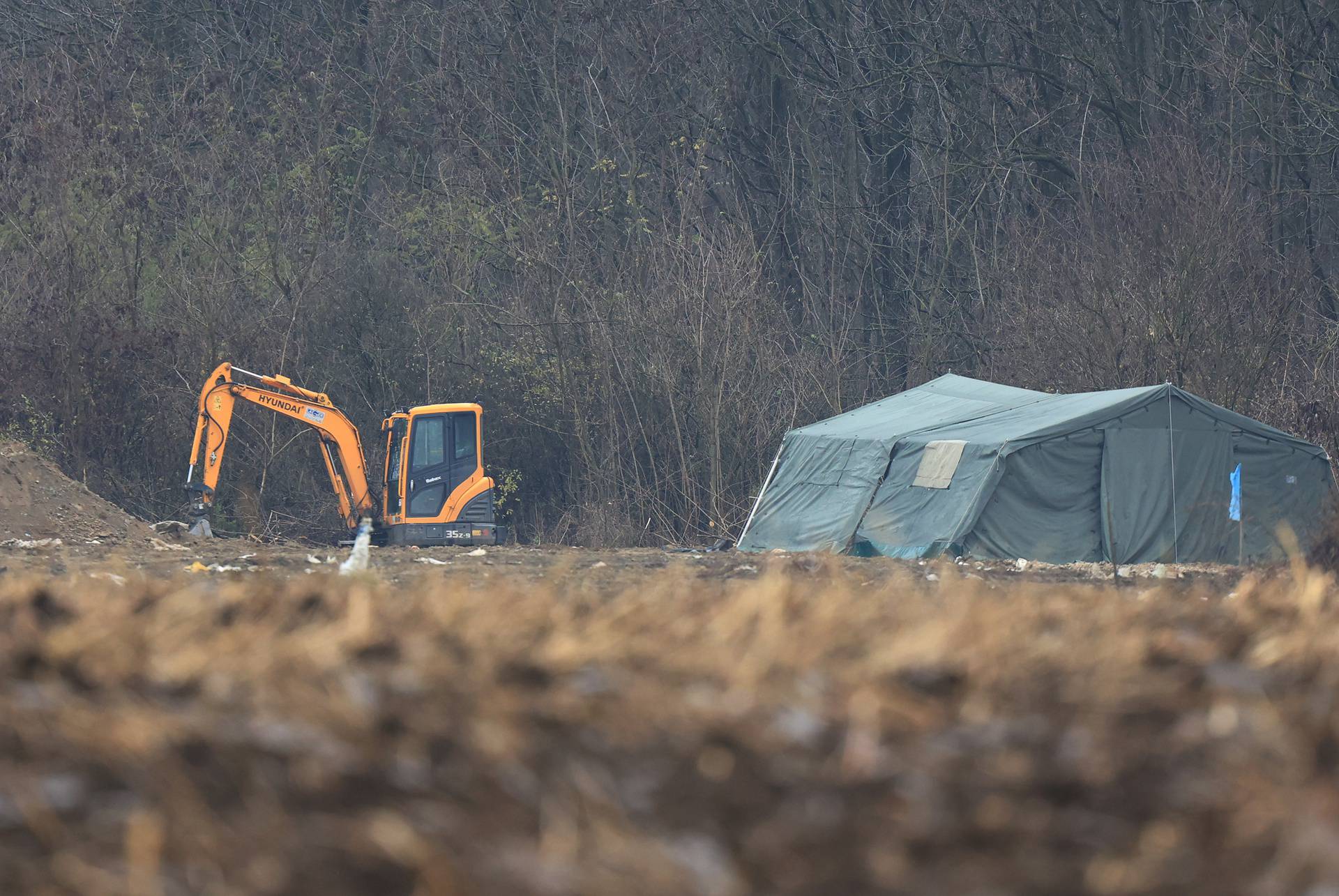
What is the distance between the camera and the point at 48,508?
63.3 ft

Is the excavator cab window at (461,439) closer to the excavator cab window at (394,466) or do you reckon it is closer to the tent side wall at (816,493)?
the excavator cab window at (394,466)

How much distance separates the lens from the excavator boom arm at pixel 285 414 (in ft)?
69.5

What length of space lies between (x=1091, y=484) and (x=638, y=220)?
1405 centimetres

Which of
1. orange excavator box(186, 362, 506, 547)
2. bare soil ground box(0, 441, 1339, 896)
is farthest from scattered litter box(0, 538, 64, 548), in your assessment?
bare soil ground box(0, 441, 1339, 896)

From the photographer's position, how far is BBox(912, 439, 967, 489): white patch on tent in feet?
60.1

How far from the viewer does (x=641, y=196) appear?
103ft

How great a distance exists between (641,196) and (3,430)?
13.0 m

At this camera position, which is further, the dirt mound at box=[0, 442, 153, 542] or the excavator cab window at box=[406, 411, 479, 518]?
the excavator cab window at box=[406, 411, 479, 518]

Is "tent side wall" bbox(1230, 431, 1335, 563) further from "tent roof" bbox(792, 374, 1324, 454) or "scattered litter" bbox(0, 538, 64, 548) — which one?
"scattered litter" bbox(0, 538, 64, 548)

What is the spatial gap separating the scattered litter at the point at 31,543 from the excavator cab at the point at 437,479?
16.7 ft

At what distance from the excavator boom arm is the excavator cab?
83 cm

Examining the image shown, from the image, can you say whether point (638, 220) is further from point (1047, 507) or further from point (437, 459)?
point (1047, 507)

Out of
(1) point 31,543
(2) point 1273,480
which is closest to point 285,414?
(1) point 31,543

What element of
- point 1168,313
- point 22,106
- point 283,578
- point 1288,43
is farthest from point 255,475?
point 283,578
